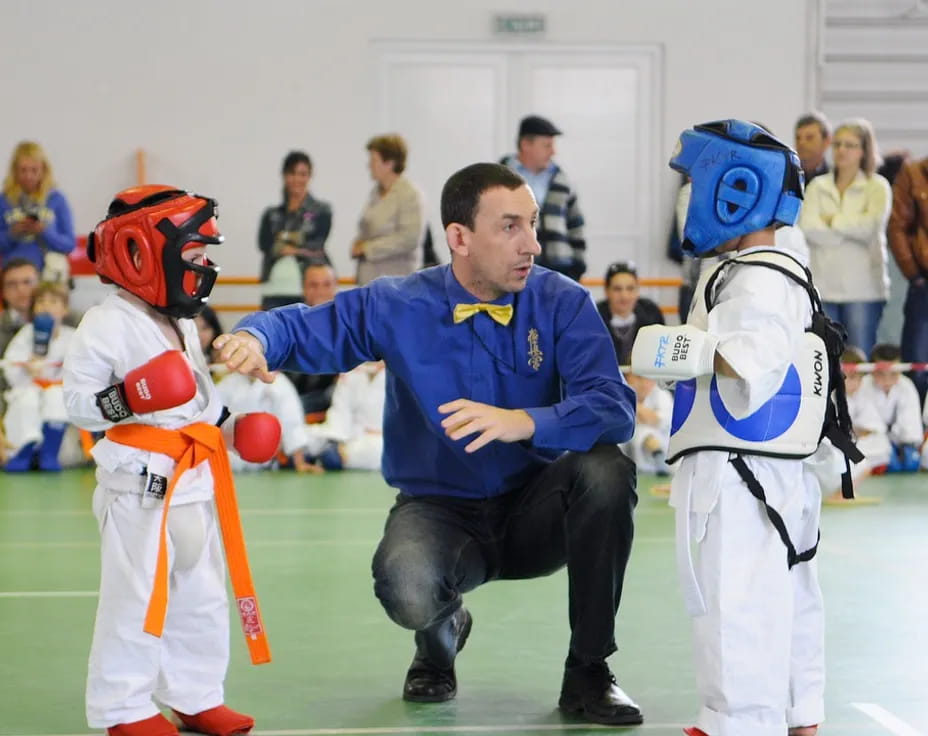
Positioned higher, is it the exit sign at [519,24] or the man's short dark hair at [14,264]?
the exit sign at [519,24]

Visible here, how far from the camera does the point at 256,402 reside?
9148 mm

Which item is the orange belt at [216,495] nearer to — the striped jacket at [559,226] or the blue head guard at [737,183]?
the blue head guard at [737,183]

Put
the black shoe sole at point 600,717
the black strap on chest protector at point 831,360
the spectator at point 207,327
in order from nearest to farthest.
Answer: the black strap on chest protector at point 831,360 → the black shoe sole at point 600,717 → the spectator at point 207,327

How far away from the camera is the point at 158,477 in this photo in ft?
12.0

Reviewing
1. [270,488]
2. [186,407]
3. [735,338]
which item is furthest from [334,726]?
[270,488]

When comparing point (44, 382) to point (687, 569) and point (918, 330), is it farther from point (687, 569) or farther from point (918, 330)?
point (687, 569)

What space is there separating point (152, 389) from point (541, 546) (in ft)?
3.87

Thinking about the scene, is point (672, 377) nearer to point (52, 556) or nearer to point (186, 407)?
point (186, 407)

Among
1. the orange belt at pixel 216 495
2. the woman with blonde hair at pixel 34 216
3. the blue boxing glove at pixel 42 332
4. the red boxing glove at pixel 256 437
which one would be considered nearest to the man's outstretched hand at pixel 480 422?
the red boxing glove at pixel 256 437

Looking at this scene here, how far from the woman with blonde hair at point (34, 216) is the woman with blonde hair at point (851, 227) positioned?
515 cm

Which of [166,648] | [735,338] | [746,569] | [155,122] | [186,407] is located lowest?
[166,648]

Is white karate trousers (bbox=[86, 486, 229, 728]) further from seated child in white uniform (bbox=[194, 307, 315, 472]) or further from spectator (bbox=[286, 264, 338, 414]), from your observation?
spectator (bbox=[286, 264, 338, 414])

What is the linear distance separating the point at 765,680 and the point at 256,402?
20.4 ft

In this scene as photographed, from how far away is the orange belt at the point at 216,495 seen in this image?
357 cm
